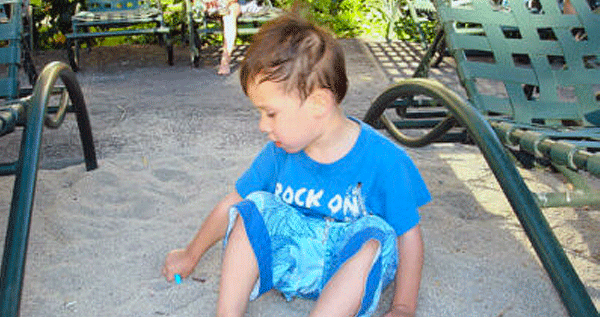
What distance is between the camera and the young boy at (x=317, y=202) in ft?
5.30

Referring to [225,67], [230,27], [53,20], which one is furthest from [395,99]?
[53,20]

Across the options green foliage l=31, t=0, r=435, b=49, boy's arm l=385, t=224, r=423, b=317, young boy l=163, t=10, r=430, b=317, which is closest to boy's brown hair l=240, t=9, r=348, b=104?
young boy l=163, t=10, r=430, b=317

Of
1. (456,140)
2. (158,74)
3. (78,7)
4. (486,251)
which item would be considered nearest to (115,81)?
(158,74)

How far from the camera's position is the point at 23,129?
2055mm

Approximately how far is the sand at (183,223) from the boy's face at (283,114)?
0.51 metres

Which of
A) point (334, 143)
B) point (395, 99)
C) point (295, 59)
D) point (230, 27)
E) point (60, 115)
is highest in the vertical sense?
point (295, 59)

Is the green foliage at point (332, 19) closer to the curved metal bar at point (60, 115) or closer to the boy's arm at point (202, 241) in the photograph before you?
the curved metal bar at point (60, 115)

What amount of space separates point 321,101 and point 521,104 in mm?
1259

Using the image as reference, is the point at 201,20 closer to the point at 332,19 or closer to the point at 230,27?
the point at 230,27

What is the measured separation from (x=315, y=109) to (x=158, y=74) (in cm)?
380

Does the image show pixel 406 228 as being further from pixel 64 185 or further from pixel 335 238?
pixel 64 185

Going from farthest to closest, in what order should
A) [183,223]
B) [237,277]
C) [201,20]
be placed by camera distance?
[201,20], [183,223], [237,277]

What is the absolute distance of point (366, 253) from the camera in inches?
64.0

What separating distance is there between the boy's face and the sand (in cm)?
51
